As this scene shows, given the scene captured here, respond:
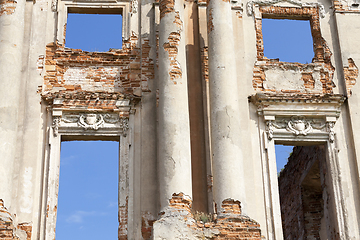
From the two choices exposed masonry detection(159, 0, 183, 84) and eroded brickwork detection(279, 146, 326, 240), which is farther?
eroded brickwork detection(279, 146, 326, 240)

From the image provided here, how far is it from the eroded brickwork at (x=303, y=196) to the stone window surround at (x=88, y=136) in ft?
16.1

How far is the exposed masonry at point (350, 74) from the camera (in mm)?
12883

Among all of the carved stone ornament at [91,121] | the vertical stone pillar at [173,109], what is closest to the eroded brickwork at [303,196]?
the vertical stone pillar at [173,109]

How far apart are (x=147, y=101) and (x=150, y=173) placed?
1.49 meters

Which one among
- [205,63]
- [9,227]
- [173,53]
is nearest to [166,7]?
[173,53]

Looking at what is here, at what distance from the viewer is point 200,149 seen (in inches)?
472

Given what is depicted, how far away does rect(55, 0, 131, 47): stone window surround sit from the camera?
516 inches

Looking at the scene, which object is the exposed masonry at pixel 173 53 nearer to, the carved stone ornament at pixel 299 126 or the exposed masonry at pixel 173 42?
the exposed masonry at pixel 173 42

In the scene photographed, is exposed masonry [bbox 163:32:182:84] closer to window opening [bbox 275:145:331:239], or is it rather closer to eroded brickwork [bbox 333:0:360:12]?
eroded brickwork [bbox 333:0:360:12]

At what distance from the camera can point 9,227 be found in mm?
10445

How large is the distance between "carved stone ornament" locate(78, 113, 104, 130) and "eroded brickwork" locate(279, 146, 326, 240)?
531 cm

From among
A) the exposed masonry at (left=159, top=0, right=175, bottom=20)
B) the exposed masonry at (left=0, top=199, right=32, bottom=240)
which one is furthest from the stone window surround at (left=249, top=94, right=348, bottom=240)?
the exposed masonry at (left=0, top=199, right=32, bottom=240)

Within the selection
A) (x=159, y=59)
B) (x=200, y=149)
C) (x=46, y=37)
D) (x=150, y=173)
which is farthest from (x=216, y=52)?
(x=46, y=37)

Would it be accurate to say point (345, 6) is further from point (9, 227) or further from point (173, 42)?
point (9, 227)
